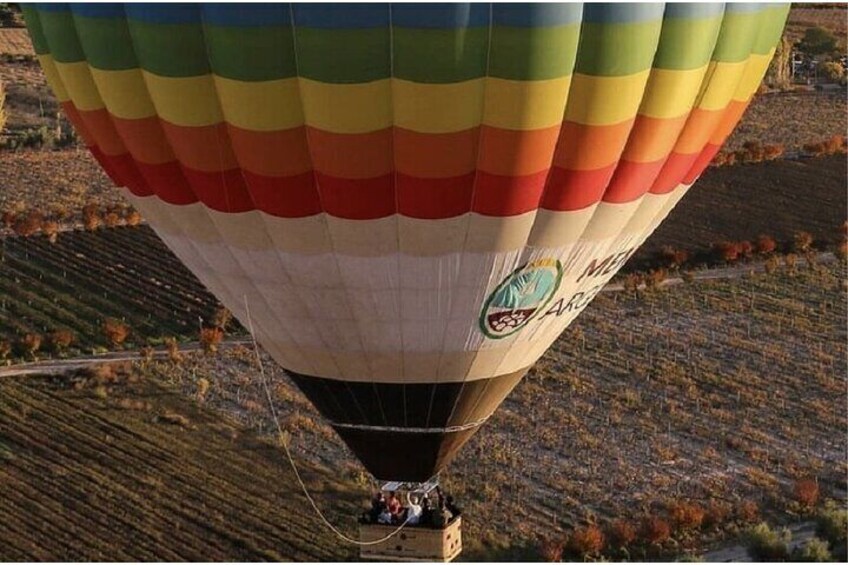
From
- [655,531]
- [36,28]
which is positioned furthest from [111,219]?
[36,28]

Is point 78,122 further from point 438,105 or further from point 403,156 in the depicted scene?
point 438,105

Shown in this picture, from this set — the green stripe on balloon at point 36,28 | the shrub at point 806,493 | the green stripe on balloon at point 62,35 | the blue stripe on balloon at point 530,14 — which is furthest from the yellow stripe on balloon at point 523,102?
the shrub at point 806,493

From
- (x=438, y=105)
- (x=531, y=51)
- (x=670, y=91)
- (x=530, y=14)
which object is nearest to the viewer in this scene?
(x=530, y=14)

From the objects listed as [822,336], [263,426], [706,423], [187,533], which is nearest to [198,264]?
[187,533]

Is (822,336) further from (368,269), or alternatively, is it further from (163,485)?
(368,269)

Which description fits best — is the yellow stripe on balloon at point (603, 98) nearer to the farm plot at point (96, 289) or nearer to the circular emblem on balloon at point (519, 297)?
the circular emblem on balloon at point (519, 297)
